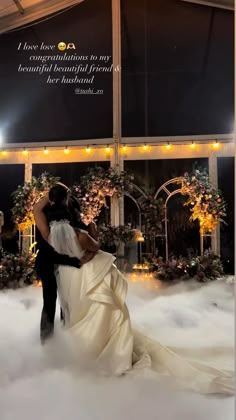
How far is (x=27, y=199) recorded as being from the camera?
5.50 m

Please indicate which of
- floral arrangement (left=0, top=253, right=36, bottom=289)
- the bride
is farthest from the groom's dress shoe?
floral arrangement (left=0, top=253, right=36, bottom=289)

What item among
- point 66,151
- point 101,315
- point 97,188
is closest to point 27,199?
point 97,188

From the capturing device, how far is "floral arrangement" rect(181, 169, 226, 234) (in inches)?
212

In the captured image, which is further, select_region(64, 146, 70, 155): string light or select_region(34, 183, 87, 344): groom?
select_region(64, 146, 70, 155): string light

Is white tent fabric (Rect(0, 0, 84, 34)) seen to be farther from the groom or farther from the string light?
the groom

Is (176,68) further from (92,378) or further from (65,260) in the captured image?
(92,378)

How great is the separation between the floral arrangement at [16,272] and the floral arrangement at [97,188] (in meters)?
0.95

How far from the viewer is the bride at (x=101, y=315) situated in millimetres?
2516

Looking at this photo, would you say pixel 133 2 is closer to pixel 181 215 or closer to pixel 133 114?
pixel 133 114

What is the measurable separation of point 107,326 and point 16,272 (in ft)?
9.66

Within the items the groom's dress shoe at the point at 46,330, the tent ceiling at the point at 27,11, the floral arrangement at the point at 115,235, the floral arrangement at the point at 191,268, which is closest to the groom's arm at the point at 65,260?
the groom's dress shoe at the point at 46,330

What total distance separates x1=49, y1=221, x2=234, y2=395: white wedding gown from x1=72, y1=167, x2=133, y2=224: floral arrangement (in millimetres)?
2672

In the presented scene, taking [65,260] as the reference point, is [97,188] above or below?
above

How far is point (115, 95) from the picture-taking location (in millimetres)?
6102
